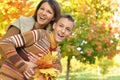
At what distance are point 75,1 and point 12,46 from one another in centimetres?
1468

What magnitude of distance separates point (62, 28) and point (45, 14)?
210 millimetres

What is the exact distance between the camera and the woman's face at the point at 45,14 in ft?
11.6

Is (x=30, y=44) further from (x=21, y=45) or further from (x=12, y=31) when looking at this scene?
(x=12, y=31)

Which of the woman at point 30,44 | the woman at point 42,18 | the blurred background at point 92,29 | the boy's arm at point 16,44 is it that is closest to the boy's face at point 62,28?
the woman at point 30,44

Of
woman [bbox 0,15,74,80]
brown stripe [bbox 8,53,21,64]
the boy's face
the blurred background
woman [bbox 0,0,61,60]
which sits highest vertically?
the blurred background

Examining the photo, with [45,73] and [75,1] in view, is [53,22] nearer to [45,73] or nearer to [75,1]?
[45,73]

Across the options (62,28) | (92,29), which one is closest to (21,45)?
(62,28)

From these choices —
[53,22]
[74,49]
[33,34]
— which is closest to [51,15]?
[53,22]

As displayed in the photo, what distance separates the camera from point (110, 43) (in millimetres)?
18078

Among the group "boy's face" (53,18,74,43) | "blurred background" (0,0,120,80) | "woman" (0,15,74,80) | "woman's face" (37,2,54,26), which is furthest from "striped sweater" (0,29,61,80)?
"blurred background" (0,0,120,80)

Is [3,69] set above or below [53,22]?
below

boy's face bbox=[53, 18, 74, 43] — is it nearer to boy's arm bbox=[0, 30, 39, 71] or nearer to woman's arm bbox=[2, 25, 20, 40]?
boy's arm bbox=[0, 30, 39, 71]

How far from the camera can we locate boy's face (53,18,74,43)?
3402mm

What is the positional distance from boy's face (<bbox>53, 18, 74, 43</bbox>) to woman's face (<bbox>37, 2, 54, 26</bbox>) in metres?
0.11
